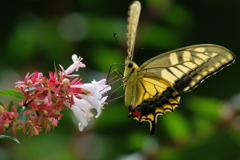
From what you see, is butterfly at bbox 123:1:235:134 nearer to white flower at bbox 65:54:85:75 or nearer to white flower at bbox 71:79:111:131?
white flower at bbox 65:54:85:75

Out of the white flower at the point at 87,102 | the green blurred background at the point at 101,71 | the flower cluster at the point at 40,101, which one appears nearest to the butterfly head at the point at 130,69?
the white flower at the point at 87,102

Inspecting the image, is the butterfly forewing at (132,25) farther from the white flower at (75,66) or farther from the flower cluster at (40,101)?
the flower cluster at (40,101)

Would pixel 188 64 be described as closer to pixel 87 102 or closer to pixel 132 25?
pixel 132 25

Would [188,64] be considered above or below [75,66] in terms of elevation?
below

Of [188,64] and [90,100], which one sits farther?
[188,64]

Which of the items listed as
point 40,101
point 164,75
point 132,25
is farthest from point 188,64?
point 40,101
